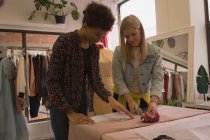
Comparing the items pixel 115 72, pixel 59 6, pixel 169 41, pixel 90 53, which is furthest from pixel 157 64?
pixel 59 6

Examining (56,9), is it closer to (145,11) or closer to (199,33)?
(145,11)

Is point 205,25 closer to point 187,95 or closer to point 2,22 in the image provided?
point 187,95

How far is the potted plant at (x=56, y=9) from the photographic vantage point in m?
3.31

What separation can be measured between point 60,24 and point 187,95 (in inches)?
85.0

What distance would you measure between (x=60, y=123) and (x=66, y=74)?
26cm

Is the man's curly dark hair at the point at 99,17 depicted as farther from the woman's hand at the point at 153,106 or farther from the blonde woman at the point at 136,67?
the woman's hand at the point at 153,106

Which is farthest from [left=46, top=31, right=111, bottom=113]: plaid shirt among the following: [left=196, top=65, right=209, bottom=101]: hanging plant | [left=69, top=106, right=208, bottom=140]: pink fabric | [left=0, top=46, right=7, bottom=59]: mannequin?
[left=0, top=46, right=7, bottom=59]: mannequin

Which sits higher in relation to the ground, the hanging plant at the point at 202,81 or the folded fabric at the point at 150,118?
the hanging plant at the point at 202,81

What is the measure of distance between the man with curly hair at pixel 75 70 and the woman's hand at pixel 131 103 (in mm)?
128

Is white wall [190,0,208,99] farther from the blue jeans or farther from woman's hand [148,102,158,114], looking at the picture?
the blue jeans

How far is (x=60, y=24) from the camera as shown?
11.6 feet

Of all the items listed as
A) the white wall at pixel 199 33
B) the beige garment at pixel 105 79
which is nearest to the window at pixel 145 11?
the white wall at pixel 199 33

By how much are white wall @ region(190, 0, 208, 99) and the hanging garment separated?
219 centimetres

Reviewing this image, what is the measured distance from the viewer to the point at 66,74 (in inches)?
45.3
